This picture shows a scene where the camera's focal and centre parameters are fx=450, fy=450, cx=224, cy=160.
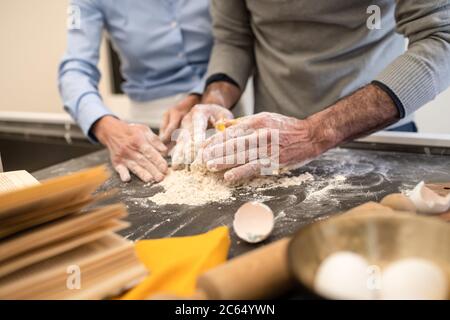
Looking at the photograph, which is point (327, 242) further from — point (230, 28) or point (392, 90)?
point (230, 28)

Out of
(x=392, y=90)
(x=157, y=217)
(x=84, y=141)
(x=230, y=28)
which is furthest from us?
(x=84, y=141)

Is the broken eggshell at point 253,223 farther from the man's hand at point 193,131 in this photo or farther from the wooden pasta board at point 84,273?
the man's hand at point 193,131

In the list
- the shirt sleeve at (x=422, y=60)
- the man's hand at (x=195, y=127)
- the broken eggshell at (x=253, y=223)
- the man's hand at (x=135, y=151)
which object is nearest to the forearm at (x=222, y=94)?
the man's hand at (x=195, y=127)

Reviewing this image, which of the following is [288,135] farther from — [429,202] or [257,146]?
[429,202]

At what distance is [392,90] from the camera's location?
41.6 inches

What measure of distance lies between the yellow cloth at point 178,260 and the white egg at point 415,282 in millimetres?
254

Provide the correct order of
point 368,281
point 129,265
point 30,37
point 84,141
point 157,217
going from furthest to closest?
point 30,37 → point 84,141 → point 157,217 → point 129,265 → point 368,281

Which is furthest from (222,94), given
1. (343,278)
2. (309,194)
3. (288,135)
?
(343,278)

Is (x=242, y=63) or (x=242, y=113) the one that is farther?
(x=242, y=113)

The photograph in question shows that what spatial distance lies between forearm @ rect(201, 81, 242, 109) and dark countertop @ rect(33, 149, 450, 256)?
0.39 metres

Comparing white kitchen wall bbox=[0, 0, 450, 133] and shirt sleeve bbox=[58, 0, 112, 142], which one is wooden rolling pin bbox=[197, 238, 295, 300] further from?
white kitchen wall bbox=[0, 0, 450, 133]

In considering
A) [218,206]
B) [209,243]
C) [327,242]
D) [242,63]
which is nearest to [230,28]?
[242,63]

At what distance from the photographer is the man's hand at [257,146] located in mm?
1049

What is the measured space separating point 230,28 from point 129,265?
1.11 m
